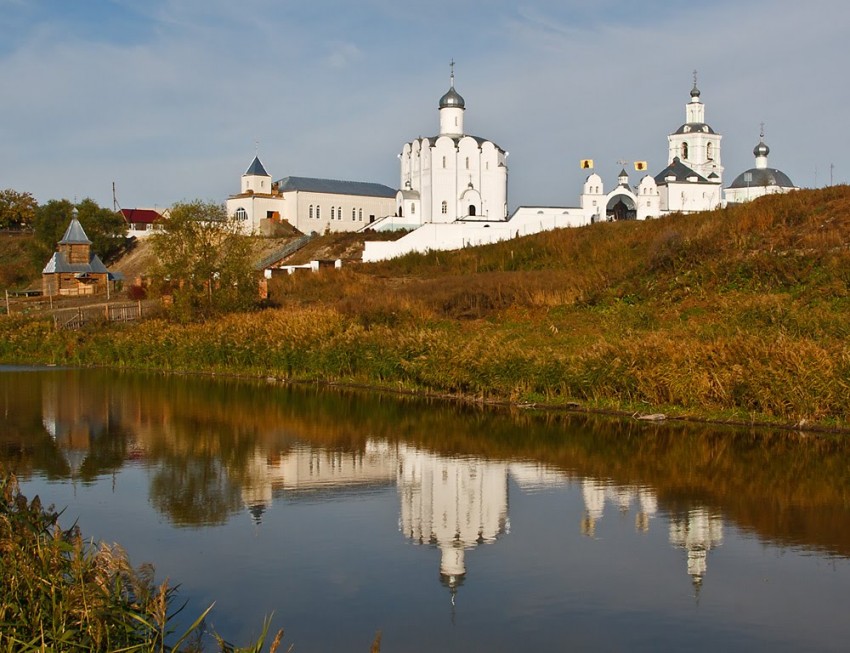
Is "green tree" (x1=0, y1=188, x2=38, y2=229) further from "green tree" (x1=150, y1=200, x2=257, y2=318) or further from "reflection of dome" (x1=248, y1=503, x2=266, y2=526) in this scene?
"reflection of dome" (x1=248, y1=503, x2=266, y2=526)

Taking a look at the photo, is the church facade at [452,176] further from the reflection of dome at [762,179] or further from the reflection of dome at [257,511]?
the reflection of dome at [257,511]

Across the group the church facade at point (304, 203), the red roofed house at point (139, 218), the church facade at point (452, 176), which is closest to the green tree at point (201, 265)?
the church facade at point (452, 176)

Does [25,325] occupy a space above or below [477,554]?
above

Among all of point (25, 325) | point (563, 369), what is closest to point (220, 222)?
point (25, 325)

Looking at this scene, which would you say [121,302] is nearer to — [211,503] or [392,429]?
[392,429]

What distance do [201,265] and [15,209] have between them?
198 ft

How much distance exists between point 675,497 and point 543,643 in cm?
527

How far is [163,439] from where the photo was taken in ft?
57.1

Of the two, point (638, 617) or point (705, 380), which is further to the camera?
point (705, 380)

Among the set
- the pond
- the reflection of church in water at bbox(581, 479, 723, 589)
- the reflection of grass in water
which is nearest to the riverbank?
the pond

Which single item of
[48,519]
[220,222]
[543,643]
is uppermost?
[220,222]

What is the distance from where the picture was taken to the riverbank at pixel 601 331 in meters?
17.5

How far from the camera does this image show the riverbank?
17500 mm

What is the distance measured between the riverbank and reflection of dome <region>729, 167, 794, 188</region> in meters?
45.2
